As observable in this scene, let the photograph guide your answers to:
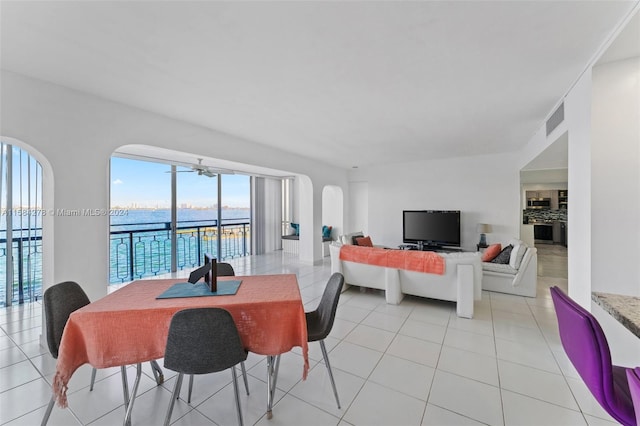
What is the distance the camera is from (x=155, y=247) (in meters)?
5.43

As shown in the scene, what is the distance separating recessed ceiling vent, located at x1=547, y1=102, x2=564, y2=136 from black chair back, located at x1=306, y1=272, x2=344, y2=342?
2.99m

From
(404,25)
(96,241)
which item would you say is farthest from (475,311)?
(96,241)

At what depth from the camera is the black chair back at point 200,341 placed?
4.55 feet

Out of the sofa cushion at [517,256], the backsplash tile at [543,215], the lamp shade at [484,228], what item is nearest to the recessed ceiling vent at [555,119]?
the sofa cushion at [517,256]

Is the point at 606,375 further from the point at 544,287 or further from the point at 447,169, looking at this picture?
the point at 447,169

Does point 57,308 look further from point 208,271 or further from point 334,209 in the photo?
point 334,209

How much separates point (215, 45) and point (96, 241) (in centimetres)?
237

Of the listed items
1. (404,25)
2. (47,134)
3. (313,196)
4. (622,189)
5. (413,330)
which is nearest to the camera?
(404,25)

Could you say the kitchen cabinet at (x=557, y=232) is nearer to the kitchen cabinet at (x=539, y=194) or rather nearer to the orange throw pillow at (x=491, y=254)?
the kitchen cabinet at (x=539, y=194)

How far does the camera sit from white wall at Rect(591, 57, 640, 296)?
178cm

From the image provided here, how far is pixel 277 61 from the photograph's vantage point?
2035mm

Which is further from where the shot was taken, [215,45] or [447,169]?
[447,169]

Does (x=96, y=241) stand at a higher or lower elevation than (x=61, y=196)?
lower

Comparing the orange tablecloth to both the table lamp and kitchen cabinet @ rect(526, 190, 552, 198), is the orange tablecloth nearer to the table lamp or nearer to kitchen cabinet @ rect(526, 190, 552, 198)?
the table lamp
